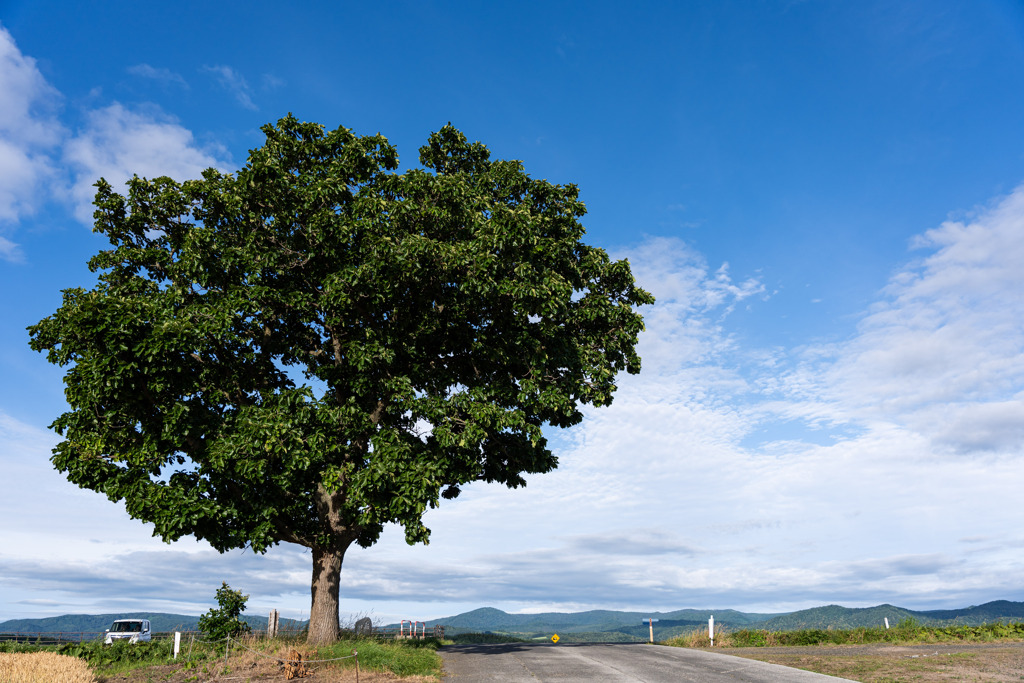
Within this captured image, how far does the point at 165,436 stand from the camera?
17422mm

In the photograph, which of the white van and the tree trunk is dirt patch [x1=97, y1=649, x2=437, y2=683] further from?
the white van

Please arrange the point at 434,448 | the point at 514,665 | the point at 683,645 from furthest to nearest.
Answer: the point at 683,645 < the point at 434,448 < the point at 514,665

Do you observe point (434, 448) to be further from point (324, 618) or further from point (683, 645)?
point (683, 645)

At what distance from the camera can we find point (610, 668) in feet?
57.3

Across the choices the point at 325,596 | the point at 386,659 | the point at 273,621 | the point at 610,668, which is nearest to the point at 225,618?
the point at 273,621

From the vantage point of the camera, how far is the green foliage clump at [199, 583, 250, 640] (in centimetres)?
2495

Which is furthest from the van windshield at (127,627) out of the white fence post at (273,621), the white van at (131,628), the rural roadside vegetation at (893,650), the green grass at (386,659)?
the rural roadside vegetation at (893,650)

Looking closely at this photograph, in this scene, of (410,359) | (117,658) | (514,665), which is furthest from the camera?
(117,658)

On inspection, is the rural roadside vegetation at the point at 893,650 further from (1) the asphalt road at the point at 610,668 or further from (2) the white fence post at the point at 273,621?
(2) the white fence post at the point at 273,621

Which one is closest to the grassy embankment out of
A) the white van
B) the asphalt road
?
the asphalt road

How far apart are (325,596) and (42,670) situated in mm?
7411

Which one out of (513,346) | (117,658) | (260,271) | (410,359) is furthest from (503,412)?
(117,658)

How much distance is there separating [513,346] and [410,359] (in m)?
3.58

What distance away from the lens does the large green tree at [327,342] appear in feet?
56.4
